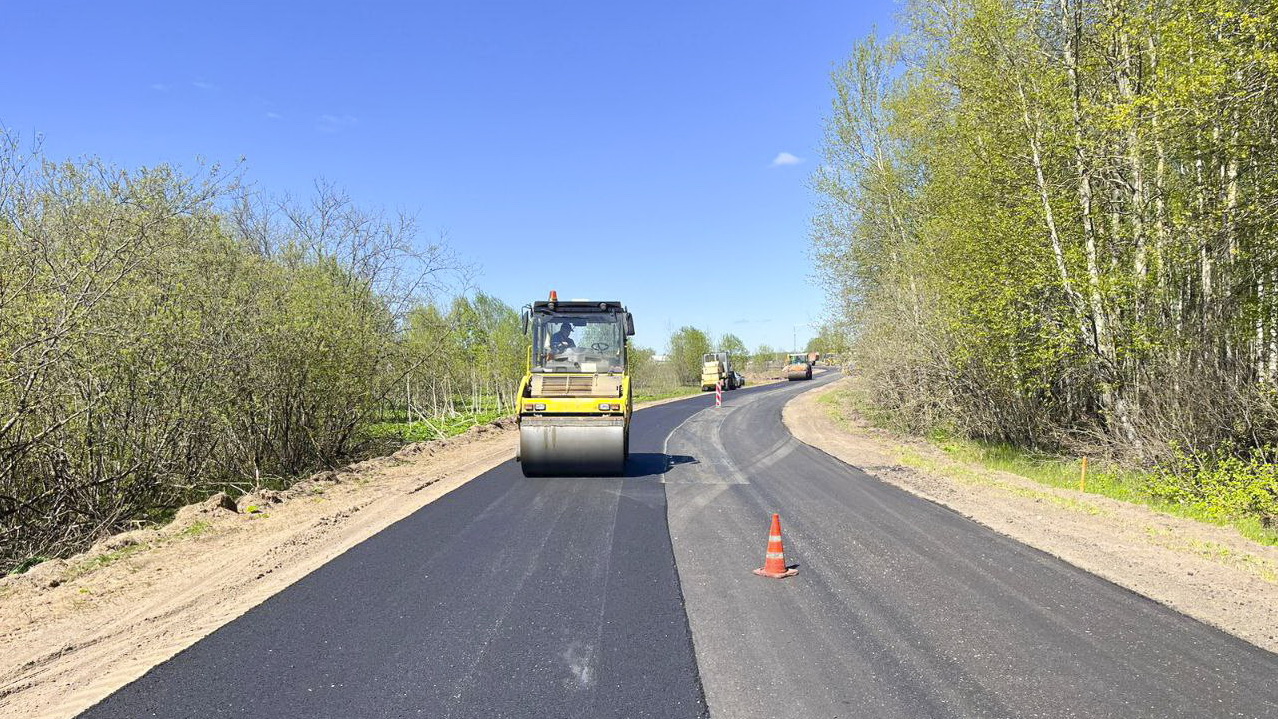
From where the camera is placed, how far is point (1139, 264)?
1043cm

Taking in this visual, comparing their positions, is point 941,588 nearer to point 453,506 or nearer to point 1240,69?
point 453,506

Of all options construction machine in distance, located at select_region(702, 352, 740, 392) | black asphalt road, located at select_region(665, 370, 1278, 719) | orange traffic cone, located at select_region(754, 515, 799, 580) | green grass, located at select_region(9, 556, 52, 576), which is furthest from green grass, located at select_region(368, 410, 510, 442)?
construction machine in distance, located at select_region(702, 352, 740, 392)

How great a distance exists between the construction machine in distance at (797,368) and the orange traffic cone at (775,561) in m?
50.9

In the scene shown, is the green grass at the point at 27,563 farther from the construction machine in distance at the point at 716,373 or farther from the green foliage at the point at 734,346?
the green foliage at the point at 734,346

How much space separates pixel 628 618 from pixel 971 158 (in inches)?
447

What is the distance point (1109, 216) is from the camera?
11.5m

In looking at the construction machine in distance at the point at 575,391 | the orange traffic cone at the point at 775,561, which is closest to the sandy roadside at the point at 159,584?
the construction machine in distance at the point at 575,391

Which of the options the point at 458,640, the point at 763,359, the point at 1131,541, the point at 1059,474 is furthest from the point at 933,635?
the point at 763,359

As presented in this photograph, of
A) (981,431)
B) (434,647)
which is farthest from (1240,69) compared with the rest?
(434,647)

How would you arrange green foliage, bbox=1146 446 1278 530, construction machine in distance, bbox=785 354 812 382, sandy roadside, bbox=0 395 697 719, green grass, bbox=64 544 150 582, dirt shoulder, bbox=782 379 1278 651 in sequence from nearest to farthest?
sandy roadside, bbox=0 395 697 719 < dirt shoulder, bbox=782 379 1278 651 < green grass, bbox=64 544 150 582 < green foliage, bbox=1146 446 1278 530 < construction machine in distance, bbox=785 354 812 382

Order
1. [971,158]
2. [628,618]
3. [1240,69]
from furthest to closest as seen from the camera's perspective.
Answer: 1. [971,158]
2. [1240,69]
3. [628,618]

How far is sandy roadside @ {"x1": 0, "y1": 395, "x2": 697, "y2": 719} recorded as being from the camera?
4.23 metres

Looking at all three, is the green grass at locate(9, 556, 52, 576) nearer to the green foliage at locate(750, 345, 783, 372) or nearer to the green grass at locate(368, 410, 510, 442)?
the green grass at locate(368, 410, 510, 442)

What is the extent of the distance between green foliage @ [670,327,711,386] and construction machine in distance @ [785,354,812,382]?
732 centimetres
